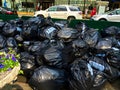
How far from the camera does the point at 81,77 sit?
3.09 meters

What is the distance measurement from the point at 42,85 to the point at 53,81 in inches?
7.9

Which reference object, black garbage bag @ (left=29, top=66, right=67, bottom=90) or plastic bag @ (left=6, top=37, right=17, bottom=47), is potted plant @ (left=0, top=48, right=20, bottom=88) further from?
plastic bag @ (left=6, top=37, right=17, bottom=47)

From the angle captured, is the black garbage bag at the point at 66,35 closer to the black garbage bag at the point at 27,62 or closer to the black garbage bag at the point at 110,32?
the black garbage bag at the point at 27,62

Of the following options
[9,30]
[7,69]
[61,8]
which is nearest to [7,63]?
[7,69]

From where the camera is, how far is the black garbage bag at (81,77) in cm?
308

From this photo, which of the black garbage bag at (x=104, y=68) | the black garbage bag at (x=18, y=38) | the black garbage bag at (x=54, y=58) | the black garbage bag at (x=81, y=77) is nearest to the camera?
the black garbage bag at (x=81, y=77)

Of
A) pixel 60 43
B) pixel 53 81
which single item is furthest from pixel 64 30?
pixel 53 81

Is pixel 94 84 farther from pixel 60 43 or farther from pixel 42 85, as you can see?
pixel 60 43

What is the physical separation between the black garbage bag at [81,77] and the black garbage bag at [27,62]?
1.01 m

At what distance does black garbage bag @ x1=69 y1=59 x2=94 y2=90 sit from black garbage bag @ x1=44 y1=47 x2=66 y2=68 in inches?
17.6

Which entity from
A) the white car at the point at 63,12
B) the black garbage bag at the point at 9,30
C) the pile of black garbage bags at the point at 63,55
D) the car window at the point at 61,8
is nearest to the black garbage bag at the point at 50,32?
the pile of black garbage bags at the point at 63,55

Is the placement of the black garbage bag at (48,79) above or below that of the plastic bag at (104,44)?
below

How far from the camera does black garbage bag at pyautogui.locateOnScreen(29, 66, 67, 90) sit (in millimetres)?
3303

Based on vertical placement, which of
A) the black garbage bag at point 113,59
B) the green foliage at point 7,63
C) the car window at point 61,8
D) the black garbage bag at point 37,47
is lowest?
the black garbage bag at point 113,59
